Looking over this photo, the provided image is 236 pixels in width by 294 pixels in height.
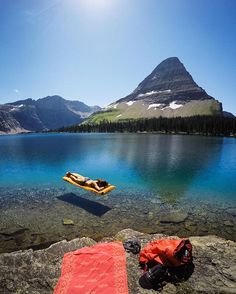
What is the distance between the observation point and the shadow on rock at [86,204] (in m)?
19.8

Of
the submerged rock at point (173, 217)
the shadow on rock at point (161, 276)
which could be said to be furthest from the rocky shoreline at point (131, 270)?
the submerged rock at point (173, 217)

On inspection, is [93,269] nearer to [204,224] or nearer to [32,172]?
[204,224]

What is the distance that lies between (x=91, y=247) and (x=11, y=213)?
11179mm

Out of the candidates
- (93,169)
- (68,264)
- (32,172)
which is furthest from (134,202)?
(32,172)

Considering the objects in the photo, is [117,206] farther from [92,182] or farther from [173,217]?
[173,217]

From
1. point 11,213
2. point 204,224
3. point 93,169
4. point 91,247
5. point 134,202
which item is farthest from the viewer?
point 93,169

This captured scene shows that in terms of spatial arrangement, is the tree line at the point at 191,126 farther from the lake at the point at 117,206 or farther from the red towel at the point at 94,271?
the red towel at the point at 94,271

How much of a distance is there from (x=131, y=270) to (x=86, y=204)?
12.2 m

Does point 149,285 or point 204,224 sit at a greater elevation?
point 149,285

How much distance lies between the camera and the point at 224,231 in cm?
1620

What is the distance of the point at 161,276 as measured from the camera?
9188 millimetres

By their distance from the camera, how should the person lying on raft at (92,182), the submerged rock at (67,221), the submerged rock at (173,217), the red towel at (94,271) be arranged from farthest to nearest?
1. the person lying on raft at (92,182)
2. the submerged rock at (173,217)
3. the submerged rock at (67,221)
4. the red towel at (94,271)

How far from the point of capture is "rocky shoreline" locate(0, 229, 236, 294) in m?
8.82

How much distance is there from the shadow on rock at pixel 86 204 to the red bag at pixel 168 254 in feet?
30.8
